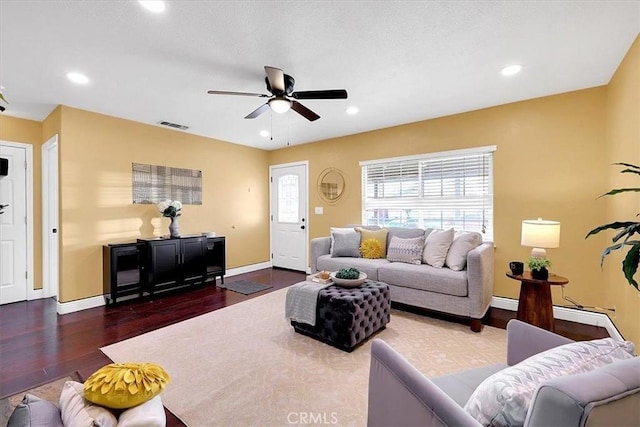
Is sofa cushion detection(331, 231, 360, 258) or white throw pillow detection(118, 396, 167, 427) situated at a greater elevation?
sofa cushion detection(331, 231, 360, 258)

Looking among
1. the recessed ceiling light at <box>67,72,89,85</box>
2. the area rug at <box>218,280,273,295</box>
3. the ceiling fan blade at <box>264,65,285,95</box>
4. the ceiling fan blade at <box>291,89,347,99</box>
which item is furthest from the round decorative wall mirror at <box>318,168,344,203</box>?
the recessed ceiling light at <box>67,72,89,85</box>

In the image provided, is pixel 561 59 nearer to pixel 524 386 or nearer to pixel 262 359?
pixel 524 386

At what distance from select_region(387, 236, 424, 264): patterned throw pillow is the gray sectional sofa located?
100mm

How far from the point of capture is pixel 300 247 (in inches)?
226

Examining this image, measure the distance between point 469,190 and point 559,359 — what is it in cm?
334

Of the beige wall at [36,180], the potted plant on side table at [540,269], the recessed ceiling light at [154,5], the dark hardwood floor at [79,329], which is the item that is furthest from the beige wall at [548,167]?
the beige wall at [36,180]

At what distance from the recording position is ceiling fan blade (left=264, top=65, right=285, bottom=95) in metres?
2.23

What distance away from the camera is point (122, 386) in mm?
1066

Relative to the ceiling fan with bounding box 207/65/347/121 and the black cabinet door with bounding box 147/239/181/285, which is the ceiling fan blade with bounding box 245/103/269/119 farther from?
the black cabinet door with bounding box 147/239/181/285

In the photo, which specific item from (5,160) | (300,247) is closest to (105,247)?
(5,160)

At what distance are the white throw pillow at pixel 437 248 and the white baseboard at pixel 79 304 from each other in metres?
4.28

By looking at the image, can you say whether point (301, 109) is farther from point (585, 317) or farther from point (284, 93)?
point (585, 317)

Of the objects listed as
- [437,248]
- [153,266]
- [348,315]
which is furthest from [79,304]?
[437,248]

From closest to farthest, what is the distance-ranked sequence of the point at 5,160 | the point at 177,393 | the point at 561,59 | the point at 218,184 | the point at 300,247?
the point at 177,393
the point at 561,59
the point at 5,160
the point at 218,184
the point at 300,247
